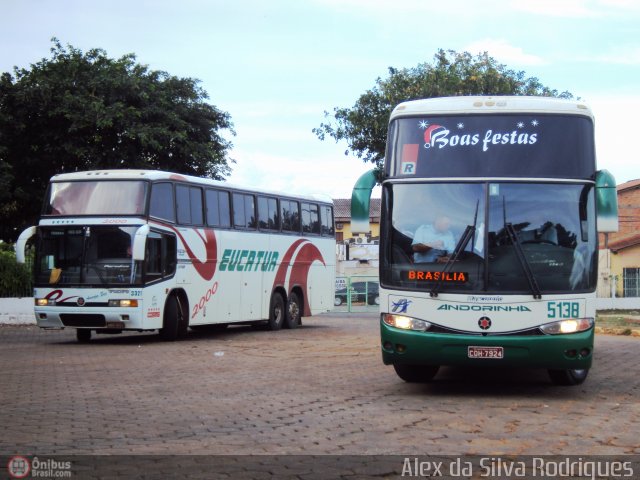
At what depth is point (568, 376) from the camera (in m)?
12.9

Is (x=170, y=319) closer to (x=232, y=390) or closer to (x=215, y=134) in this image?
(x=232, y=390)

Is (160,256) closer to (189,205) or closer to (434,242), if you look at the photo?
(189,205)

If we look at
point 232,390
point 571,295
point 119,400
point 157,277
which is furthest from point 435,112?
point 157,277

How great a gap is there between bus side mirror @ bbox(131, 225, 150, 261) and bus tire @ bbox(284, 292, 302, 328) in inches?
348

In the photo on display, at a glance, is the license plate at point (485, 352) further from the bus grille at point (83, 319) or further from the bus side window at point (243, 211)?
the bus side window at point (243, 211)

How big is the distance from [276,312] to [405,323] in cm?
1591

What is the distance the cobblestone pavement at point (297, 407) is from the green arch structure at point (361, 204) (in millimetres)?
2103

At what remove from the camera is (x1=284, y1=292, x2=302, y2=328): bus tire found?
28.3 meters

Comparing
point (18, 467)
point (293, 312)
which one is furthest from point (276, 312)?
point (18, 467)

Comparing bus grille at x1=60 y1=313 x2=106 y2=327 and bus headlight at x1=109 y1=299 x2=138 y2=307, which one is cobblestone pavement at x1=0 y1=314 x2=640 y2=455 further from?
bus grille at x1=60 y1=313 x2=106 y2=327

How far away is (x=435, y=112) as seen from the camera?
1253 cm

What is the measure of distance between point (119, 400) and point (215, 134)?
37160 millimetres

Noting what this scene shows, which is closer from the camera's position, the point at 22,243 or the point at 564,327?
the point at 564,327

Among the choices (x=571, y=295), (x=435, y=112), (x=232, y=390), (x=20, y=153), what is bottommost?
(x=232, y=390)
